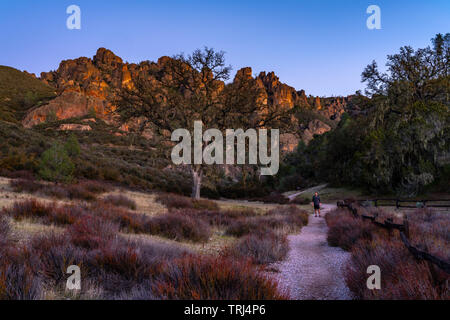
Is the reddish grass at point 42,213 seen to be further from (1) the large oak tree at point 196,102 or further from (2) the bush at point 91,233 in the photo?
(1) the large oak tree at point 196,102

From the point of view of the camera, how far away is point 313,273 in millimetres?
4844

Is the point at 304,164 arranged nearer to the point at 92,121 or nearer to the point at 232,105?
the point at 232,105

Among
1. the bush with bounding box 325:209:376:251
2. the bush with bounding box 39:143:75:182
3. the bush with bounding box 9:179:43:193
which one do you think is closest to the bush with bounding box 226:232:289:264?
the bush with bounding box 325:209:376:251

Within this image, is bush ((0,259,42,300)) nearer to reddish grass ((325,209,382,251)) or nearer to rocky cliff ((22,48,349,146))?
reddish grass ((325,209,382,251))

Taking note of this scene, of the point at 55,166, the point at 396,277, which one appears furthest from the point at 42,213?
the point at 55,166

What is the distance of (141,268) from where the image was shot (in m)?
3.68

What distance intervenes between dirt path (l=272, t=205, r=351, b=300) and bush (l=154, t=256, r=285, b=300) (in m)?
0.40

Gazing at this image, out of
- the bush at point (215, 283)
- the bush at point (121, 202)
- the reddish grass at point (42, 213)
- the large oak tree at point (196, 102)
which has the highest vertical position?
the large oak tree at point (196, 102)

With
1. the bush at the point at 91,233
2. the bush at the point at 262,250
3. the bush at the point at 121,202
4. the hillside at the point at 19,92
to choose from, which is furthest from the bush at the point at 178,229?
the hillside at the point at 19,92

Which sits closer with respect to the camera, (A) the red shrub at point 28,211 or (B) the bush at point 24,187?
(A) the red shrub at point 28,211

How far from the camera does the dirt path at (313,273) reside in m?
3.81

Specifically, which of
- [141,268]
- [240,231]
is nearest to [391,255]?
[141,268]

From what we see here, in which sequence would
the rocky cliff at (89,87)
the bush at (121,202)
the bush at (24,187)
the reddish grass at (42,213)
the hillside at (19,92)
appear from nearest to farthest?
the reddish grass at (42,213), the bush at (121,202), the bush at (24,187), the hillside at (19,92), the rocky cliff at (89,87)

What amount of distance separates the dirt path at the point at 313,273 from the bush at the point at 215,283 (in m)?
0.40
